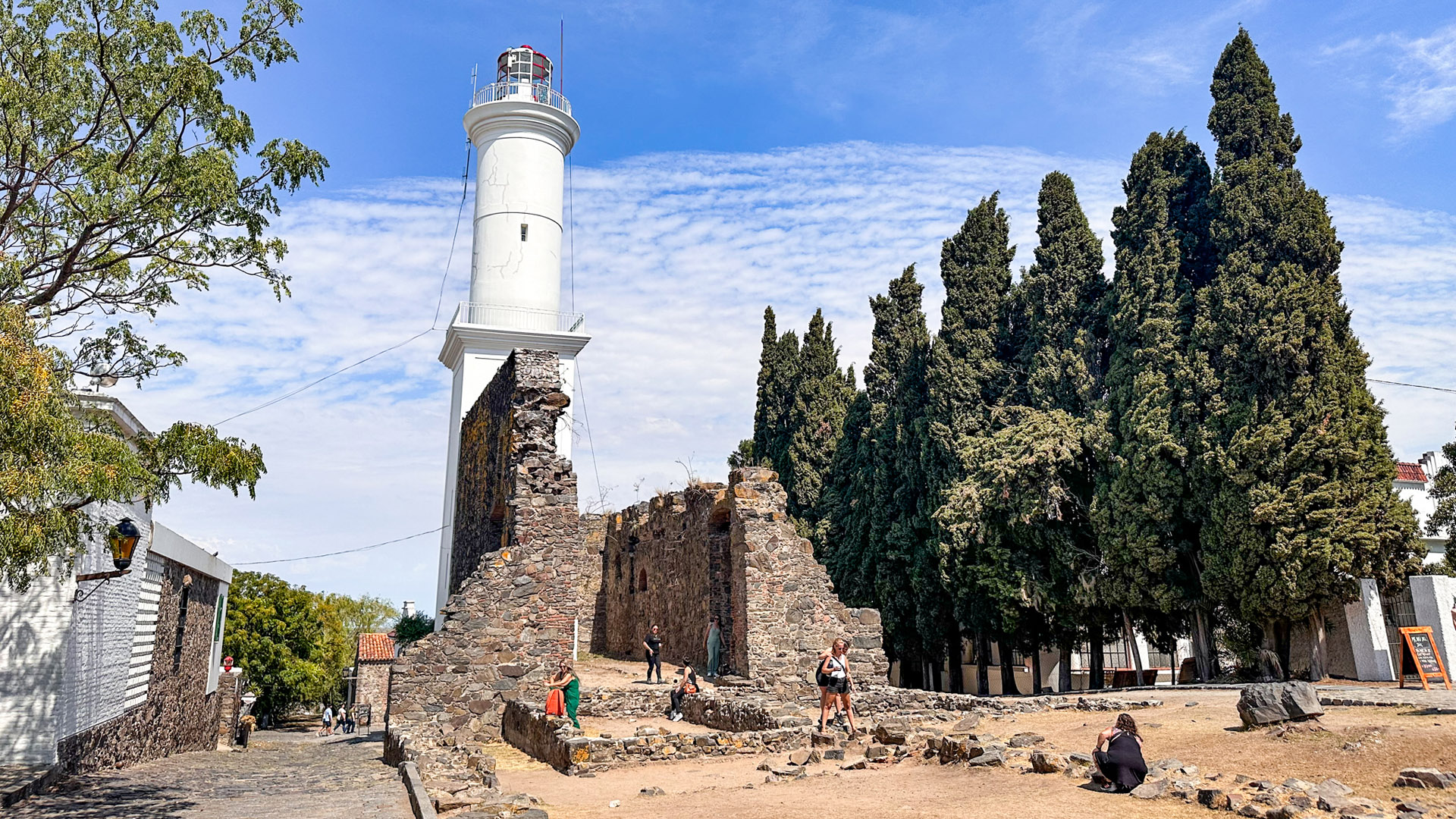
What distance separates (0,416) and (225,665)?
17.9 m

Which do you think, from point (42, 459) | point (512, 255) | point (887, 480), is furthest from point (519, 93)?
point (42, 459)

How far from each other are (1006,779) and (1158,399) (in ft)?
44.1

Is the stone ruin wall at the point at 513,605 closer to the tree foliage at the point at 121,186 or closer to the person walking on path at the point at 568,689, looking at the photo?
the person walking on path at the point at 568,689

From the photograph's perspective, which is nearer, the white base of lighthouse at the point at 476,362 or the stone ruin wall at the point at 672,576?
the stone ruin wall at the point at 672,576

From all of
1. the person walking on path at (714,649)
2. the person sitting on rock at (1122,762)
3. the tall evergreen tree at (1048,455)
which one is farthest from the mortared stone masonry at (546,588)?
the tall evergreen tree at (1048,455)

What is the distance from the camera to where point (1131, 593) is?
19766 mm

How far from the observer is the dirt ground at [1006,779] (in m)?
7.62

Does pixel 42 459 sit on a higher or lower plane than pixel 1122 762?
higher

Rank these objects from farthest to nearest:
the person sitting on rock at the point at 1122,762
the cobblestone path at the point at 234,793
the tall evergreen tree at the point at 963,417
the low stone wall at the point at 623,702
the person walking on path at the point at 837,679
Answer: the tall evergreen tree at the point at 963,417 < the low stone wall at the point at 623,702 < the person walking on path at the point at 837,679 < the person sitting on rock at the point at 1122,762 < the cobblestone path at the point at 234,793

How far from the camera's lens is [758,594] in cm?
1662

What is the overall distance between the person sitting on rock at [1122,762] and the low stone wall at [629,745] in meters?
4.42

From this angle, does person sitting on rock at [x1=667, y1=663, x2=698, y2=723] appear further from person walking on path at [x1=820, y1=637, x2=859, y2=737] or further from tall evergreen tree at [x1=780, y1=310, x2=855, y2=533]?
tall evergreen tree at [x1=780, y1=310, x2=855, y2=533]

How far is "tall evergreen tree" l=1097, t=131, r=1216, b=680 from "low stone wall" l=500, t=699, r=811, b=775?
10.5 m

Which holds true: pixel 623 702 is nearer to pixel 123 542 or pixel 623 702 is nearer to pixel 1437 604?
pixel 123 542
